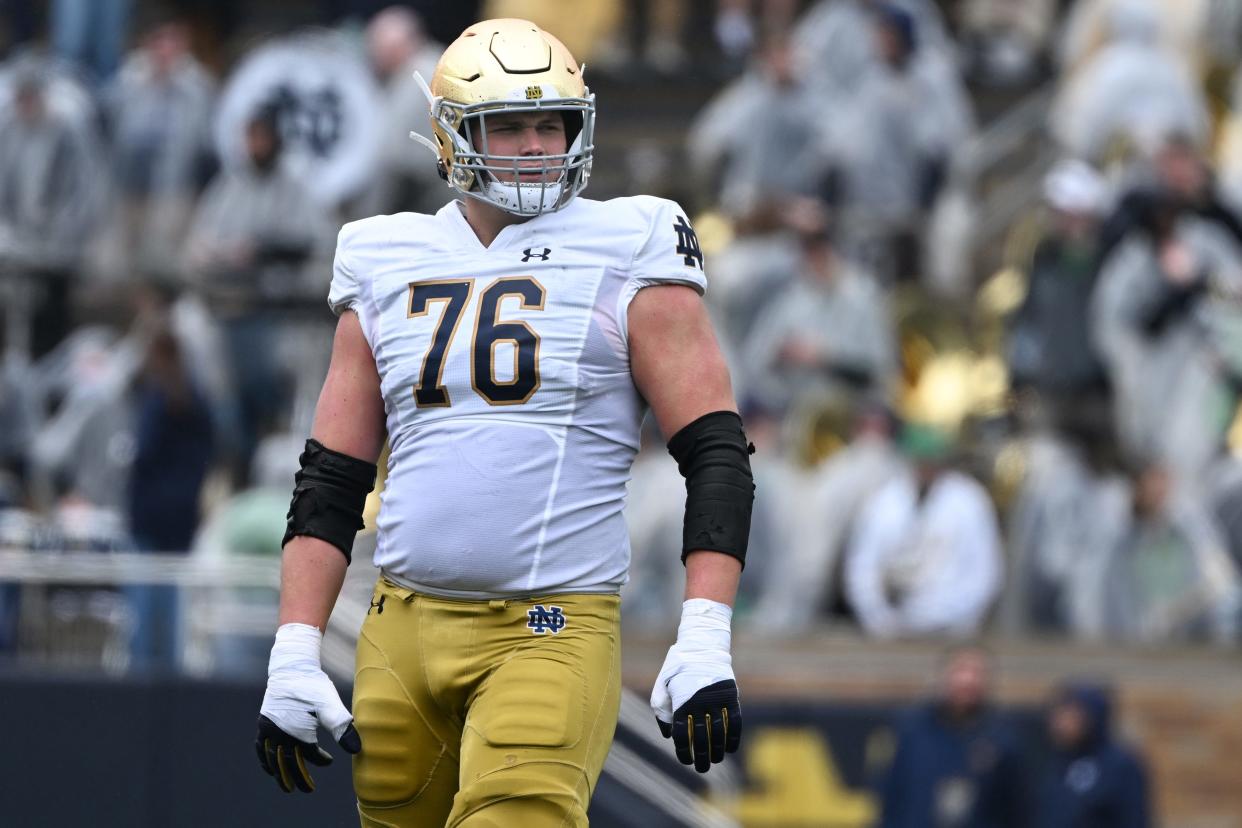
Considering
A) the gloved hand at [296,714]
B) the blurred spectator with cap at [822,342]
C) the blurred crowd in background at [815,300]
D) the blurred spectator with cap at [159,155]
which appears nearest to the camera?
the gloved hand at [296,714]

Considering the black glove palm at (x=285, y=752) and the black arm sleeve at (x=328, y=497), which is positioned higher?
the black arm sleeve at (x=328, y=497)

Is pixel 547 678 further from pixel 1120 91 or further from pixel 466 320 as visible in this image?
pixel 1120 91

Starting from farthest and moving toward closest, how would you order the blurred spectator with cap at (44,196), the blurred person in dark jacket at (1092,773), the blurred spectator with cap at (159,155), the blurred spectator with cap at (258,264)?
the blurred spectator with cap at (159,155) < the blurred spectator with cap at (44,196) < the blurred spectator with cap at (258,264) < the blurred person in dark jacket at (1092,773)

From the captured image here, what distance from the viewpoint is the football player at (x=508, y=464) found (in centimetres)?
471

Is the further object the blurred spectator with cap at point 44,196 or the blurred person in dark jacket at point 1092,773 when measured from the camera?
the blurred spectator with cap at point 44,196

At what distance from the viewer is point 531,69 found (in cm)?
487

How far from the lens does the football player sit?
4707 mm

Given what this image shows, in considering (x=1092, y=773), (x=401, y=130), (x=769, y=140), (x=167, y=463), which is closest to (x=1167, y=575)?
(x=1092, y=773)

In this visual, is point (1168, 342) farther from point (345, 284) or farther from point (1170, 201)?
point (345, 284)

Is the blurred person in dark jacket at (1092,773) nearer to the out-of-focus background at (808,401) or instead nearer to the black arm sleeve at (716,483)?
the out-of-focus background at (808,401)

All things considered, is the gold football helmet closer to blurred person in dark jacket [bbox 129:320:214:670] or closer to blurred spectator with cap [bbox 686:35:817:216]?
blurred person in dark jacket [bbox 129:320:214:670]

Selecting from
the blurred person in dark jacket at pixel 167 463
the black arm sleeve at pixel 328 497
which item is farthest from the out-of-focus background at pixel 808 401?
the black arm sleeve at pixel 328 497

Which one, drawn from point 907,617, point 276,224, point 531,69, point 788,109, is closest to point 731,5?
point 788,109

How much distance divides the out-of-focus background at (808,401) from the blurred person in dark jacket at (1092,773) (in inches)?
0.7
